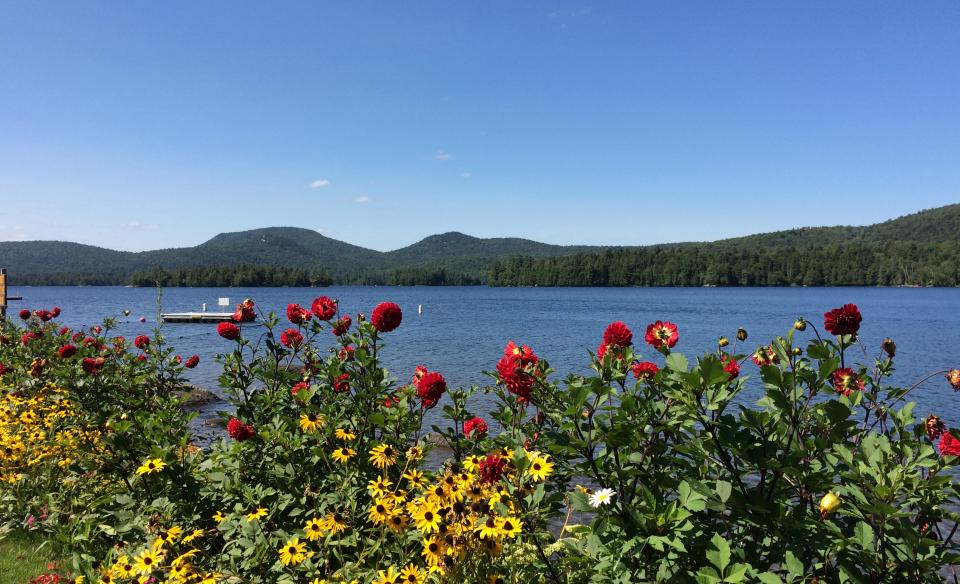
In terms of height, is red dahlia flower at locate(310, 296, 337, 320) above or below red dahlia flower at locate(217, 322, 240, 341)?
above

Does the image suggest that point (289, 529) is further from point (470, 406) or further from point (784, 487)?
point (470, 406)

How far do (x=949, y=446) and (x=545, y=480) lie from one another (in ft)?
6.80

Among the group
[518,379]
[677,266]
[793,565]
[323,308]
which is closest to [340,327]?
[323,308]

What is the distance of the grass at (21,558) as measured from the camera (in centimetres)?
405

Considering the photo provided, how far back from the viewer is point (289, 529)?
137 inches

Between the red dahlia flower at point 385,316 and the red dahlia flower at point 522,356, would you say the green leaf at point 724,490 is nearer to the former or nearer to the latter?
the red dahlia flower at point 522,356

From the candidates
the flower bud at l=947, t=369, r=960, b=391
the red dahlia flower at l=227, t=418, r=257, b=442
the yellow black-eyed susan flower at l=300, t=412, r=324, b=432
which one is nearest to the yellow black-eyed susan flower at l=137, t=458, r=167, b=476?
the red dahlia flower at l=227, t=418, r=257, b=442

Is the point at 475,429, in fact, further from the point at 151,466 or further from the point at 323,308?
the point at 151,466

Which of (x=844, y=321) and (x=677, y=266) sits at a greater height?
(x=677, y=266)

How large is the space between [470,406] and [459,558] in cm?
1384

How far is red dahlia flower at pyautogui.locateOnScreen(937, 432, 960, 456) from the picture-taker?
7.71 ft

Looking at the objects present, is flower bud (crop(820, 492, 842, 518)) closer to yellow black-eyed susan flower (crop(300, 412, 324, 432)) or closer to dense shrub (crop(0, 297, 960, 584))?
dense shrub (crop(0, 297, 960, 584))

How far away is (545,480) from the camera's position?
135 inches

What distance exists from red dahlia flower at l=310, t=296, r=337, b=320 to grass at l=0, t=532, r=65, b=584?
284cm
